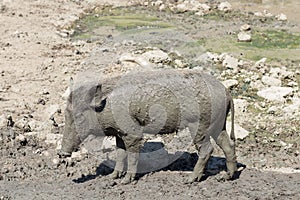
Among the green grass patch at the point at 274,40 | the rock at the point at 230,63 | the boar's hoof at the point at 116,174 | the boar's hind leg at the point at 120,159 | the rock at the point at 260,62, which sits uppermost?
the boar's hind leg at the point at 120,159

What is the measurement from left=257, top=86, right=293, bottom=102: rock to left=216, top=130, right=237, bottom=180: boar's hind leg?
4305 millimetres

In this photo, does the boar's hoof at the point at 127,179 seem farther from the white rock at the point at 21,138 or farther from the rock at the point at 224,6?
the rock at the point at 224,6

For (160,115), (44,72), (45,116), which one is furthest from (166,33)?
(160,115)

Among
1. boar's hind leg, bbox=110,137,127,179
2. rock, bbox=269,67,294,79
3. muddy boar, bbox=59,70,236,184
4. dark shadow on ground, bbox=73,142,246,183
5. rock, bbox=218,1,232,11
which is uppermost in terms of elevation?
muddy boar, bbox=59,70,236,184

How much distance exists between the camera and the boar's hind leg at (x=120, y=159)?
8.14 metres

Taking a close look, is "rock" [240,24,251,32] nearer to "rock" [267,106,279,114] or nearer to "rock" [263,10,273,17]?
"rock" [263,10,273,17]

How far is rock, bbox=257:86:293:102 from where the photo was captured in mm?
12091

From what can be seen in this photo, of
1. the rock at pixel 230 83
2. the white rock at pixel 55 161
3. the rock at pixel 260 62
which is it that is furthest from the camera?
the rock at pixel 260 62

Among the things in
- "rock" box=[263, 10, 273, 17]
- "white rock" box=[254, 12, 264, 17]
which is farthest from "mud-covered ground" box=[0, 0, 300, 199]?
"rock" box=[263, 10, 273, 17]

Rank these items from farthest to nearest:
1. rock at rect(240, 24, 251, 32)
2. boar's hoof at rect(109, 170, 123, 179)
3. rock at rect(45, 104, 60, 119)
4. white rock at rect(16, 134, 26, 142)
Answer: rock at rect(240, 24, 251, 32)
rock at rect(45, 104, 60, 119)
white rock at rect(16, 134, 26, 142)
boar's hoof at rect(109, 170, 123, 179)

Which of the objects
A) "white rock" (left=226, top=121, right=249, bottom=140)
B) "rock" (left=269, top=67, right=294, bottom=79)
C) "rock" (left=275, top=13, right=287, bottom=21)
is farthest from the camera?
"rock" (left=275, top=13, right=287, bottom=21)

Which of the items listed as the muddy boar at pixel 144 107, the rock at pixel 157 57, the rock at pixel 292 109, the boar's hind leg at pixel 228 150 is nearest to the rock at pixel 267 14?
the rock at pixel 157 57

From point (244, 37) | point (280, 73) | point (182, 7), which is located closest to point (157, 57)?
point (280, 73)

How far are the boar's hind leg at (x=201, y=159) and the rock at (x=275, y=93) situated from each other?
4584 mm
